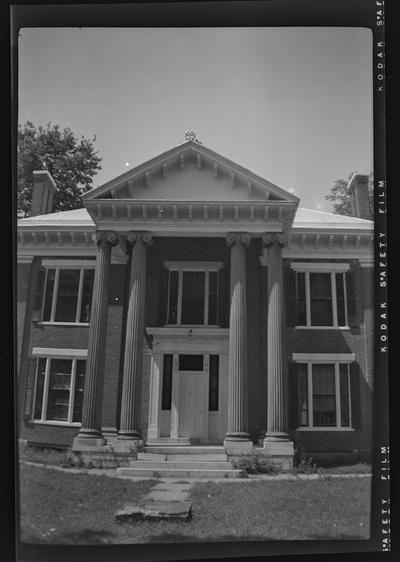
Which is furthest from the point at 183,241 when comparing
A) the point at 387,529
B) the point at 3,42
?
the point at 387,529

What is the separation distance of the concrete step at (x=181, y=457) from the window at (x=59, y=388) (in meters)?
0.94

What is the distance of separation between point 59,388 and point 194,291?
81.5 inches

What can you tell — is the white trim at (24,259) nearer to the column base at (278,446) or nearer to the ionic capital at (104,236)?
the ionic capital at (104,236)

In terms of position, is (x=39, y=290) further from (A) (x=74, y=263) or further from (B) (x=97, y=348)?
(B) (x=97, y=348)

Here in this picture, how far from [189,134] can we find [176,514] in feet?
14.2

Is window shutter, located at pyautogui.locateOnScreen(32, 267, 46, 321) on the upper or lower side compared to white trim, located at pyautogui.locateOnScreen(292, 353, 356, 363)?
upper

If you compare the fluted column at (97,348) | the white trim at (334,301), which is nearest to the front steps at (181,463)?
the fluted column at (97,348)

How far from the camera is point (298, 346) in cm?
711

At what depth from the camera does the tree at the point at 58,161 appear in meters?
6.45

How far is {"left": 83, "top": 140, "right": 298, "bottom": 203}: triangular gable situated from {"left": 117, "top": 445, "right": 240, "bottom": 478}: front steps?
306cm

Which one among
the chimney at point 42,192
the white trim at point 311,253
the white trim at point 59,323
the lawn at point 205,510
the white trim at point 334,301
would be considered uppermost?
the chimney at point 42,192

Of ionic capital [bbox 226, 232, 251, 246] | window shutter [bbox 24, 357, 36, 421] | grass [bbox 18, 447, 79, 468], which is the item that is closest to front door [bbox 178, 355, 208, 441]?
grass [bbox 18, 447, 79, 468]

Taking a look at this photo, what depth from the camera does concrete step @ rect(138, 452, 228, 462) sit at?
6516mm

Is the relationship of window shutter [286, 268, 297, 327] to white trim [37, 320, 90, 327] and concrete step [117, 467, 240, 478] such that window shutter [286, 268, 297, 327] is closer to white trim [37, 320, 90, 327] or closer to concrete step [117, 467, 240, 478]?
concrete step [117, 467, 240, 478]
